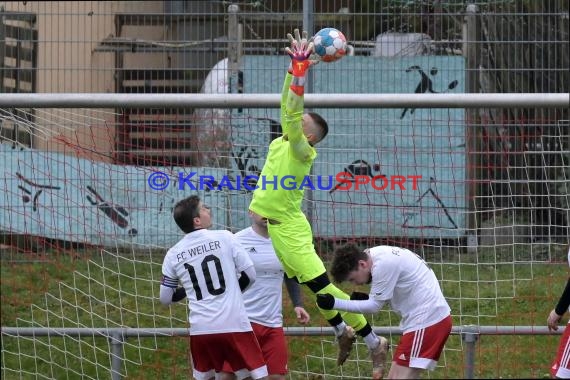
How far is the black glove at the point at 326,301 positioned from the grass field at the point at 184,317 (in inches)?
83.7

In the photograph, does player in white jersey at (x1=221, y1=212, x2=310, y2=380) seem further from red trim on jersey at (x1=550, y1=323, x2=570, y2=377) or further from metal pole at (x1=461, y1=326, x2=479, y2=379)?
red trim on jersey at (x1=550, y1=323, x2=570, y2=377)

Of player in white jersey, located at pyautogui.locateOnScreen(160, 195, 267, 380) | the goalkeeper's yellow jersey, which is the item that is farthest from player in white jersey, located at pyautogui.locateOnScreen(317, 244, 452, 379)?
the goalkeeper's yellow jersey

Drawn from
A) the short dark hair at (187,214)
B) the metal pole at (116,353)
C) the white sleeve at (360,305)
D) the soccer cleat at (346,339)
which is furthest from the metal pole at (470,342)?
the metal pole at (116,353)

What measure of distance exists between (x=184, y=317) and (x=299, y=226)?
2.88 metres

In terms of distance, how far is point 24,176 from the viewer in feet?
37.2

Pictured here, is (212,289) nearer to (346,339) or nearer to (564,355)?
(346,339)

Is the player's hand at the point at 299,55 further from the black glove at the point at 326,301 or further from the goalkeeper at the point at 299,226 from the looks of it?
the black glove at the point at 326,301

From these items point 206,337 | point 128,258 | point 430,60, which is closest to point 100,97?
point 206,337

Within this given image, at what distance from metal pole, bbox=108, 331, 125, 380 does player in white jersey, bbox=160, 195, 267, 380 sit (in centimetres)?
124

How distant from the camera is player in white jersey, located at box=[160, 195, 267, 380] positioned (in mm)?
7766

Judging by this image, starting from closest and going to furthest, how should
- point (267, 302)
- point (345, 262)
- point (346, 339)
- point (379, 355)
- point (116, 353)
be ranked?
point (345, 262) < point (379, 355) < point (346, 339) < point (267, 302) < point (116, 353)

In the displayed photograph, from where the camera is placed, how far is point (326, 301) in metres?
7.73

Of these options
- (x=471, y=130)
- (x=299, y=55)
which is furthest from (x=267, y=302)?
(x=471, y=130)

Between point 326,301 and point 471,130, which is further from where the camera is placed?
point 471,130
